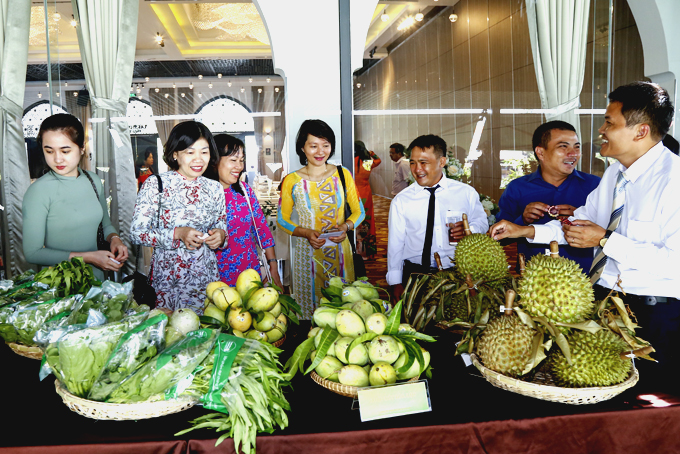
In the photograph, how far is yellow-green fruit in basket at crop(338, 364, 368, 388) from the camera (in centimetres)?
118

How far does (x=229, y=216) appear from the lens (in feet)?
8.87

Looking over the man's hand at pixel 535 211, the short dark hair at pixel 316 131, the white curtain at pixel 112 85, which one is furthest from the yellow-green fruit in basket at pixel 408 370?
the white curtain at pixel 112 85

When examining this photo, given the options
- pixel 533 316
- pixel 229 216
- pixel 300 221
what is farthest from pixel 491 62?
pixel 533 316

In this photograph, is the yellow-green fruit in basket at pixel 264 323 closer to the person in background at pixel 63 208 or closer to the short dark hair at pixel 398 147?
the person in background at pixel 63 208

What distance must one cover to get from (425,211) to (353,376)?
5.29 feet

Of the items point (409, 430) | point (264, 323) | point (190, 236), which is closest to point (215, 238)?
point (190, 236)

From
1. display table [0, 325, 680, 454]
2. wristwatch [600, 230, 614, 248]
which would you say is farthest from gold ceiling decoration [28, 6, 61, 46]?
wristwatch [600, 230, 614, 248]

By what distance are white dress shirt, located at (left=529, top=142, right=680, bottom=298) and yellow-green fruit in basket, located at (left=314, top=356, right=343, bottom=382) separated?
3.56ft

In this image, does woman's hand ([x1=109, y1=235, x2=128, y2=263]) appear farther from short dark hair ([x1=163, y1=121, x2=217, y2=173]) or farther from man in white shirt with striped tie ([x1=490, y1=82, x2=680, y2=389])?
man in white shirt with striped tie ([x1=490, y1=82, x2=680, y2=389])

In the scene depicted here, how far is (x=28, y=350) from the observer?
4.85 ft

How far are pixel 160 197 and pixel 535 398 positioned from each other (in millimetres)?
1734

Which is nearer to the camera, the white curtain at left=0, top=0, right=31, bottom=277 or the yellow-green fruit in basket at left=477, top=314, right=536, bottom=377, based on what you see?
the yellow-green fruit in basket at left=477, top=314, right=536, bottom=377

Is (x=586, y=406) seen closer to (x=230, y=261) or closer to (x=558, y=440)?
(x=558, y=440)

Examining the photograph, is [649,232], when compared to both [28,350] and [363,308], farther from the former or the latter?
[28,350]
